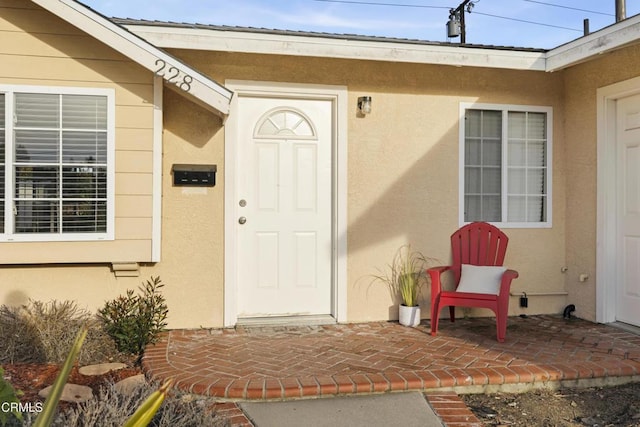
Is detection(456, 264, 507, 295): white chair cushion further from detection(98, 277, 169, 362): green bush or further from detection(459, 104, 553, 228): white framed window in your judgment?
detection(98, 277, 169, 362): green bush

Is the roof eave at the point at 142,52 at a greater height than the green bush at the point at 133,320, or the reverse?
the roof eave at the point at 142,52

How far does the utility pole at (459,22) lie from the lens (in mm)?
14055

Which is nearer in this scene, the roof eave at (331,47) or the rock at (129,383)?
the rock at (129,383)

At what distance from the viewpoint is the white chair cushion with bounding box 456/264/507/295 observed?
481cm

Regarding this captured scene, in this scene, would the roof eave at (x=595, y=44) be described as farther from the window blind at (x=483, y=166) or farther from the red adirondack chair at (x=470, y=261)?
the red adirondack chair at (x=470, y=261)

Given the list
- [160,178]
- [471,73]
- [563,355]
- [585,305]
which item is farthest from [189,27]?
[585,305]

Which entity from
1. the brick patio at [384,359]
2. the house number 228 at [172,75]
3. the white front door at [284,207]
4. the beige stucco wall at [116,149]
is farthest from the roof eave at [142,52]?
the brick patio at [384,359]

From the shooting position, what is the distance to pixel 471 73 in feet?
18.0

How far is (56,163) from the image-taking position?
14.3 ft

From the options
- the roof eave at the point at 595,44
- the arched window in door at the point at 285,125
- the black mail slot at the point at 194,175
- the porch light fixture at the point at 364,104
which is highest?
the roof eave at the point at 595,44

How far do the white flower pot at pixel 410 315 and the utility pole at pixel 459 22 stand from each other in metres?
10.9

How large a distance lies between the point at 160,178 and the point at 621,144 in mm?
4480

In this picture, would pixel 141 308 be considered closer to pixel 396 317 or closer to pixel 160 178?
pixel 160 178

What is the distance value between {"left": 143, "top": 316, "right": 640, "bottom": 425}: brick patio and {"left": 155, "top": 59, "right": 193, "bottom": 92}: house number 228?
85.9 inches
